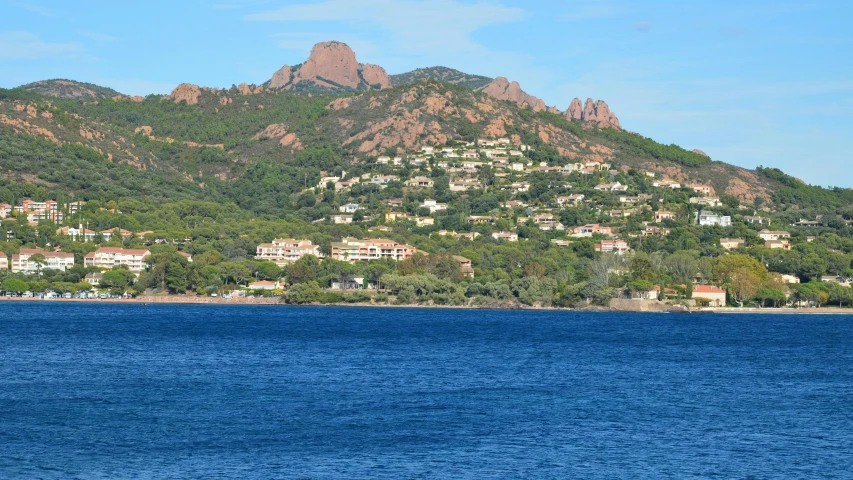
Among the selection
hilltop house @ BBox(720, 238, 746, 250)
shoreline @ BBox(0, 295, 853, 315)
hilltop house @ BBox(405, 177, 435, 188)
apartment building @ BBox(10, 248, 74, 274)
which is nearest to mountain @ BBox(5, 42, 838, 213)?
hilltop house @ BBox(405, 177, 435, 188)

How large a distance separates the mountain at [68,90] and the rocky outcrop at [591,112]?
76028mm

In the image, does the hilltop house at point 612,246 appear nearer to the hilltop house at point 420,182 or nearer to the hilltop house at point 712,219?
the hilltop house at point 712,219

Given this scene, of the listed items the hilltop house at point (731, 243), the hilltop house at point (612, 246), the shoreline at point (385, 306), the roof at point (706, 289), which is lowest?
the shoreline at point (385, 306)

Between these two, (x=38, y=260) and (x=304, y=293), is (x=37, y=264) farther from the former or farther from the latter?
(x=304, y=293)

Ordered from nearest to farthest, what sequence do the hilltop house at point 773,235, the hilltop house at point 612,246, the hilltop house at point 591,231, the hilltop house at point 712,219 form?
the hilltop house at point 612,246
the hilltop house at point 773,235
the hilltop house at point 591,231
the hilltop house at point 712,219

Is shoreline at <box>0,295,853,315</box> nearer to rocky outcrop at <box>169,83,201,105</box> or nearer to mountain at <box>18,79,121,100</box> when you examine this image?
rocky outcrop at <box>169,83,201,105</box>

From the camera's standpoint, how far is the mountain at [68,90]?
188m

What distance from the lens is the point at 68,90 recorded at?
631ft

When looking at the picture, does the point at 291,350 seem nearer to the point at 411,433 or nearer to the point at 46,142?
the point at 411,433

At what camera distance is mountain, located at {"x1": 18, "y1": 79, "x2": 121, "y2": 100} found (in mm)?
188500

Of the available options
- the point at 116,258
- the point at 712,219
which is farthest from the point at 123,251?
the point at 712,219

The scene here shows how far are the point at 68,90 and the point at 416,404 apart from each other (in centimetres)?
17538

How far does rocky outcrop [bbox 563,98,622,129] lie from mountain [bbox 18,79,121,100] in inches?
2993

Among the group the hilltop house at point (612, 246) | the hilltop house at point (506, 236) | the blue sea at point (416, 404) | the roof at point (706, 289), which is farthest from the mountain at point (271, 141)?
the blue sea at point (416, 404)
